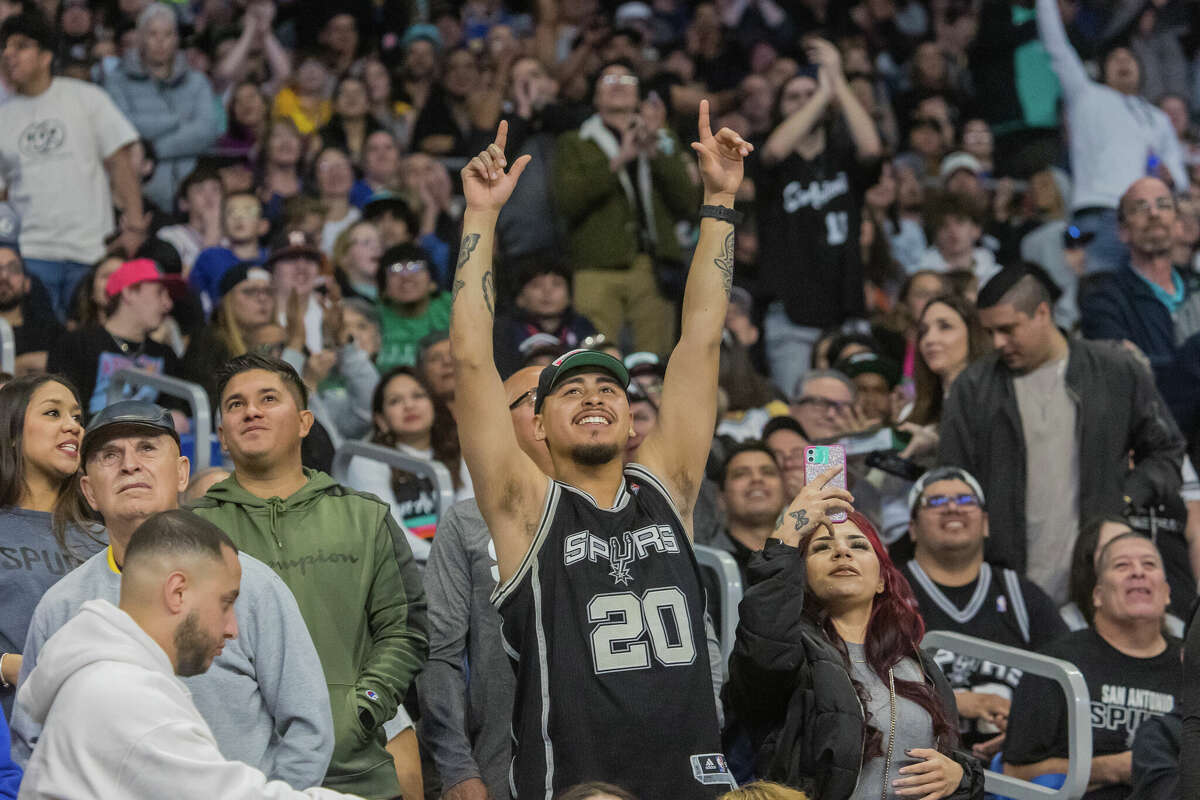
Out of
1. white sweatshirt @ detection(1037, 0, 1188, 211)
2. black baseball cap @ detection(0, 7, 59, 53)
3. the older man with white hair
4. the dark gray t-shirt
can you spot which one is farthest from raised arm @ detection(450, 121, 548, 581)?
white sweatshirt @ detection(1037, 0, 1188, 211)

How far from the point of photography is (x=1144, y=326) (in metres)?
8.16

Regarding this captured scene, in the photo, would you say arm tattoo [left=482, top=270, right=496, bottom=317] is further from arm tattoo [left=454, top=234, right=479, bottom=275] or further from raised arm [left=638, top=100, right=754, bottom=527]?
raised arm [left=638, top=100, right=754, bottom=527]

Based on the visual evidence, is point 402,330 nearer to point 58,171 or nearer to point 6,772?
point 58,171

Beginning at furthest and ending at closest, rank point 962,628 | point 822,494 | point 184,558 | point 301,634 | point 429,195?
point 429,195, point 962,628, point 822,494, point 301,634, point 184,558

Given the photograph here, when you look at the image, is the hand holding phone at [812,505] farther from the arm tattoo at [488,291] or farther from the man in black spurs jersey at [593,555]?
the arm tattoo at [488,291]

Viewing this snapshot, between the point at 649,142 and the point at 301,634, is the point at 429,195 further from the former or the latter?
the point at 301,634

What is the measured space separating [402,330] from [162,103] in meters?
2.94

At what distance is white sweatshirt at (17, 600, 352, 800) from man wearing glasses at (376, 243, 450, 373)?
18.5 feet

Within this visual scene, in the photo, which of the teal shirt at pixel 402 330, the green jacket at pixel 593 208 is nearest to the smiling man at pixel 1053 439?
the teal shirt at pixel 402 330

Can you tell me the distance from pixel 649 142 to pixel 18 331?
12.9 feet

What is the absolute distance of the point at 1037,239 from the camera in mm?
11133

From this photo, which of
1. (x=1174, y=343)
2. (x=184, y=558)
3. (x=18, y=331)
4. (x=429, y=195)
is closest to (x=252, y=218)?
(x=429, y=195)

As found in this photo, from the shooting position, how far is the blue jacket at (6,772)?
12.7ft

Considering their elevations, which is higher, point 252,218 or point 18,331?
point 252,218
